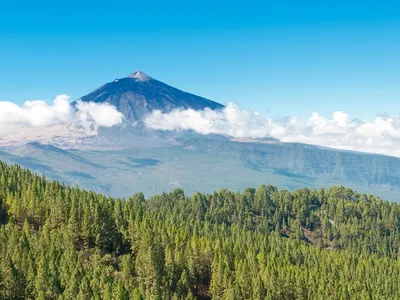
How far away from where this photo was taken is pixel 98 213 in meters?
132

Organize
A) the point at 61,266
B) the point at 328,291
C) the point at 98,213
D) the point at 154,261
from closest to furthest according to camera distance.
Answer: the point at 61,266
the point at 154,261
the point at 328,291
the point at 98,213

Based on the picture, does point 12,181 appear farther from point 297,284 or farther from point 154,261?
point 297,284

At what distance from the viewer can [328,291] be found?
122062mm

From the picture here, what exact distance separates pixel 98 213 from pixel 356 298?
254 feet

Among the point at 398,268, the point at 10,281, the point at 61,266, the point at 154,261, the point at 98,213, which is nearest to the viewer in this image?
the point at 10,281

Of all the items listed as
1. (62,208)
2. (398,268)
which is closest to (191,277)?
(62,208)

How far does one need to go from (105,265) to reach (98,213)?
17.9 metres

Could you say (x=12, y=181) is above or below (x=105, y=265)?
above

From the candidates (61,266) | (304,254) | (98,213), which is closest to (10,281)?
(61,266)

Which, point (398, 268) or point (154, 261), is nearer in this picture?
point (154, 261)

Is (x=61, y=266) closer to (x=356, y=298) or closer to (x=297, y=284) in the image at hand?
(x=297, y=284)

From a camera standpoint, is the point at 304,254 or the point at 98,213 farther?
the point at 304,254

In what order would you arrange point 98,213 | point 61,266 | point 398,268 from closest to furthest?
point 61,266 < point 98,213 < point 398,268

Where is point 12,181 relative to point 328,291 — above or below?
above
